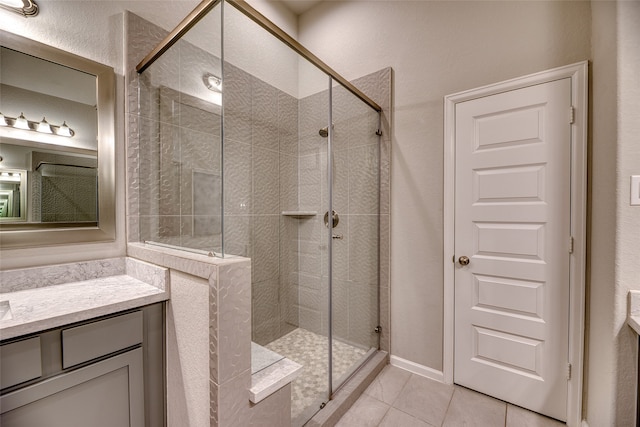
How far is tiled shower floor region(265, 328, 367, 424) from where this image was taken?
1.62m

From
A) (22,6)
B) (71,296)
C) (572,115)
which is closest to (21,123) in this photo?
(22,6)

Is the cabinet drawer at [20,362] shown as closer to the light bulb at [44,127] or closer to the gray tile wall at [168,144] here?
the gray tile wall at [168,144]

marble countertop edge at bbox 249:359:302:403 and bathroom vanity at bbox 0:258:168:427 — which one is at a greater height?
bathroom vanity at bbox 0:258:168:427

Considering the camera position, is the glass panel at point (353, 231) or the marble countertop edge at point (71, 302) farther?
the glass panel at point (353, 231)

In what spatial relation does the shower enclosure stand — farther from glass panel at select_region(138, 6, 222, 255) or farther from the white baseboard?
the white baseboard

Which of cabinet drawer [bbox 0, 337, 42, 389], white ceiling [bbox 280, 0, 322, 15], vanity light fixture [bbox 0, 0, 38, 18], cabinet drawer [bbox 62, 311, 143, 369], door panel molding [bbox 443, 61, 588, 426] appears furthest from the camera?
white ceiling [bbox 280, 0, 322, 15]

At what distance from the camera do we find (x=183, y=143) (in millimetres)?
1457

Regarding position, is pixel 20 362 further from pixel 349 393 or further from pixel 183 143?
pixel 349 393

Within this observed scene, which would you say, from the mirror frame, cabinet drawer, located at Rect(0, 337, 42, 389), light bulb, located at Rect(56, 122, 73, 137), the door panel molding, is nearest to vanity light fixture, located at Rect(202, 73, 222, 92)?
the mirror frame

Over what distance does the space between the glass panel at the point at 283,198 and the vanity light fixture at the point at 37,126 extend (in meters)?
0.77

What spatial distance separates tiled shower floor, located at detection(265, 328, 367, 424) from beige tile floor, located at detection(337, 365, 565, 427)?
200mm

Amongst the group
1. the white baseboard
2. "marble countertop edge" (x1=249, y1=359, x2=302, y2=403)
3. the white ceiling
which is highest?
the white ceiling

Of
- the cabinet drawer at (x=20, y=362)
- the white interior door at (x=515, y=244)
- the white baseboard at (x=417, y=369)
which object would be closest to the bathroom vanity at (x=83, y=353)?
the cabinet drawer at (x=20, y=362)

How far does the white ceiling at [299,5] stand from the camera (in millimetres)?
2541
